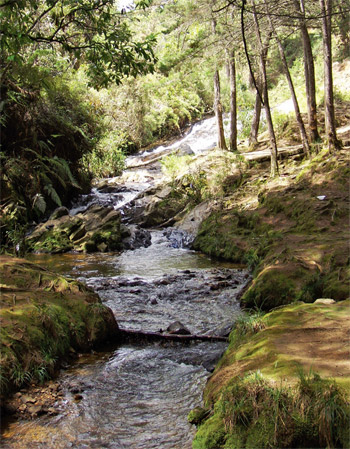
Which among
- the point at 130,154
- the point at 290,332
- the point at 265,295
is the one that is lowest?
the point at 265,295

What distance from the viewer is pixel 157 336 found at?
478 centimetres

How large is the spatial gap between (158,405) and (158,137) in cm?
2685

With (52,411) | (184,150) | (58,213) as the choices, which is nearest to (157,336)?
(52,411)

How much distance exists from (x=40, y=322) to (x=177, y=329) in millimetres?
1671

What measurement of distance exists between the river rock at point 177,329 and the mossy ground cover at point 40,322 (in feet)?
2.19

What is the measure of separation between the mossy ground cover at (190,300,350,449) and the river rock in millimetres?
1482

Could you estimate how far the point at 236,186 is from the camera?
45.6 feet

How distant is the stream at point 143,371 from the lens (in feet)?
9.57

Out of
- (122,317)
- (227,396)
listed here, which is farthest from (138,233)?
(227,396)

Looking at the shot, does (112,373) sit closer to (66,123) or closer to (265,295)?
(265,295)

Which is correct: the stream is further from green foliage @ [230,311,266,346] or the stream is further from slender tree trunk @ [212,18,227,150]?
slender tree trunk @ [212,18,227,150]

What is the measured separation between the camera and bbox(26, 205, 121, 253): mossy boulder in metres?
11.2

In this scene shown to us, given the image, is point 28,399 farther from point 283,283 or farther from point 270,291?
point 283,283

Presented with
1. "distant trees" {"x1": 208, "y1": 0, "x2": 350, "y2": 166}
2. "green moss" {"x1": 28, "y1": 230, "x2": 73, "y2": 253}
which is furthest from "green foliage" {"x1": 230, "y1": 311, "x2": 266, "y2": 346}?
"distant trees" {"x1": 208, "y1": 0, "x2": 350, "y2": 166}
